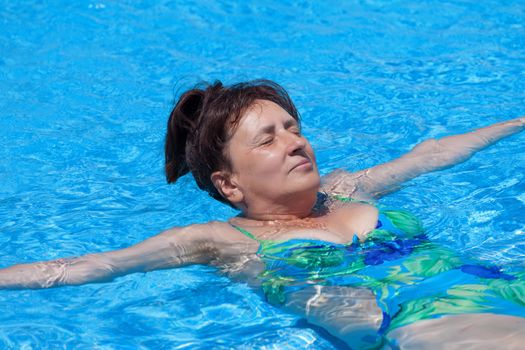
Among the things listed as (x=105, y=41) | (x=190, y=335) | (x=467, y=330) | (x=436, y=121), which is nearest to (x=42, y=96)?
(x=105, y=41)

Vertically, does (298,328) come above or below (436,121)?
below

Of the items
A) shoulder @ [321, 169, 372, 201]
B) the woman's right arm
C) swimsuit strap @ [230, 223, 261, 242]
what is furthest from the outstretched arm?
the woman's right arm

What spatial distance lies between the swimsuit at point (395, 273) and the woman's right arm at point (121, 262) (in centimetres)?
20

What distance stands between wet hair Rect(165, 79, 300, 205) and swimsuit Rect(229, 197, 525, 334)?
36 cm

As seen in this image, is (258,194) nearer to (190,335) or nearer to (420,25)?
(190,335)

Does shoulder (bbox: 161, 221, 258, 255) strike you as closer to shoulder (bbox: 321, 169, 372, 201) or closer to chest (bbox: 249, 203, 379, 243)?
chest (bbox: 249, 203, 379, 243)

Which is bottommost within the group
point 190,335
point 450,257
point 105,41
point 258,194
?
point 190,335

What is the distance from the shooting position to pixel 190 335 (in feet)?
11.1

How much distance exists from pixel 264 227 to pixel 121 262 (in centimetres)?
64

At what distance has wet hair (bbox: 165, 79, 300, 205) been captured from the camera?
3.67 m

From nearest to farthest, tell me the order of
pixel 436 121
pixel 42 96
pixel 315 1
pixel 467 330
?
pixel 467 330, pixel 436 121, pixel 42 96, pixel 315 1

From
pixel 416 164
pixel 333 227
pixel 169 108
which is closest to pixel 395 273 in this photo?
pixel 333 227

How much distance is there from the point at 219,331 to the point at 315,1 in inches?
189

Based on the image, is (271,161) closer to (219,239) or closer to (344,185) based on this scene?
(219,239)
